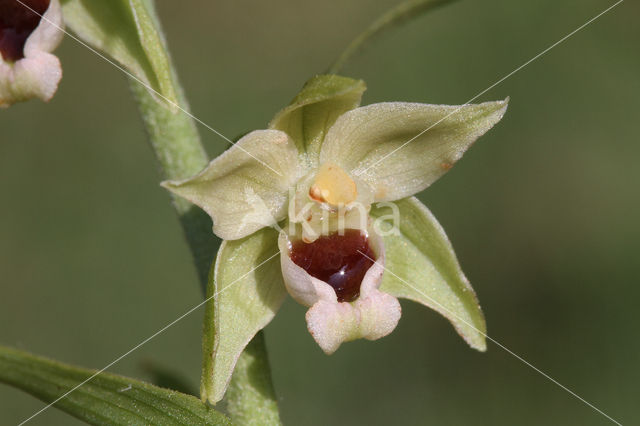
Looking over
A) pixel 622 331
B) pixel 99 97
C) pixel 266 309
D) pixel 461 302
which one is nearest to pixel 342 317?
pixel 266 309

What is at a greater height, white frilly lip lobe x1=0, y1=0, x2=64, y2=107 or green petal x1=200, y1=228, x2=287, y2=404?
white frilly lip lobe x1=0, y1=0, x2=64, y2=107

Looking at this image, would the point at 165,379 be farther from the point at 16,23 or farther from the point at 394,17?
the point at 394,17

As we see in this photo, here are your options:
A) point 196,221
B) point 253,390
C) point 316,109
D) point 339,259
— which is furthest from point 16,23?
point 253,390

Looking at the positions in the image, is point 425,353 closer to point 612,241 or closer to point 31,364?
point 612,241

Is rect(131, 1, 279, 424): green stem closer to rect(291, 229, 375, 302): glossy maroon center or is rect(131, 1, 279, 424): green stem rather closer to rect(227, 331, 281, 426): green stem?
rect(227, 331, 281, 426): green stem

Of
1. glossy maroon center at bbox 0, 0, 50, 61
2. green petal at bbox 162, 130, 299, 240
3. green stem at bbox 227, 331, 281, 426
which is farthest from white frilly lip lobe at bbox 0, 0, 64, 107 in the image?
green stem at bbox 227, 331, 281, 426

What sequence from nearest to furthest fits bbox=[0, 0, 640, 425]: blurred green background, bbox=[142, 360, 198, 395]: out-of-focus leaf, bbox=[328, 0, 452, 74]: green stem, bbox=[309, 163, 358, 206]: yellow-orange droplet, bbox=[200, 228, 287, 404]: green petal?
bbox=[200, 228, 287, 404]: green petal
bbox=[309, 163, 358, 206]: yellow-orange droplet
bbox=[328, 0, 452, 74]: green stem
bbox=[142, 360, 198, 395]: out-of-focus leaf
bbox=[0, 0, 640, 425]: blurred green background

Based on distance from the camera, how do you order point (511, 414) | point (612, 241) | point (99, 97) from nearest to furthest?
point (511, 414) → point (612, 241) → point (99, 97)

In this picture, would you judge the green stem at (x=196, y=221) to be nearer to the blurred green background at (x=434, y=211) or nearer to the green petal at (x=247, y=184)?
the green petal at (x=247, y=184)

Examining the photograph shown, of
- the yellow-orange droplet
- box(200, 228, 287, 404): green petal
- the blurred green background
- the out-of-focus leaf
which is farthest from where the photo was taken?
the blurred green background
